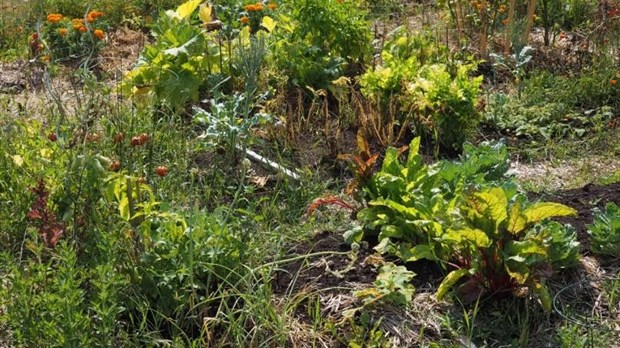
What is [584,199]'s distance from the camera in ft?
15.5

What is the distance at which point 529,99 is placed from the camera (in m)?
6.45

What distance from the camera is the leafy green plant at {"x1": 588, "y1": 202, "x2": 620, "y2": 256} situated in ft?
13.4

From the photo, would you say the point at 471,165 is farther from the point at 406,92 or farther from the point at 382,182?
the point at 406,92

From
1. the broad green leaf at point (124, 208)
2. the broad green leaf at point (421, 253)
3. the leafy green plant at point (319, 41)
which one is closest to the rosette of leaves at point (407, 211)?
the broad green leaf at point (421, 253)

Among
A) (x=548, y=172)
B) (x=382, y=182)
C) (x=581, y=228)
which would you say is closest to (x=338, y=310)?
(x=382, y=182)

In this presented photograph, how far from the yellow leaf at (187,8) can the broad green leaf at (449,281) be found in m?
3.13

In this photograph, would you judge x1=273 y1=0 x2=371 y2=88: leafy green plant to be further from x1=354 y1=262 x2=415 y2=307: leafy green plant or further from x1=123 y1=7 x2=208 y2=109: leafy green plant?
x1=354 y1=262 x2=415 y2=307: leafy green plant

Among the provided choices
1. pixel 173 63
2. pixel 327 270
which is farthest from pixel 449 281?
pixel 173 63

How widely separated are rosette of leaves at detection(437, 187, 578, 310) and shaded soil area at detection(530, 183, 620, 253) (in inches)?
21.2

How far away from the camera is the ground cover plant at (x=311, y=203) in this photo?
3738mm

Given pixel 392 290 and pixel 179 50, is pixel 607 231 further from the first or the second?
pixel 179 50

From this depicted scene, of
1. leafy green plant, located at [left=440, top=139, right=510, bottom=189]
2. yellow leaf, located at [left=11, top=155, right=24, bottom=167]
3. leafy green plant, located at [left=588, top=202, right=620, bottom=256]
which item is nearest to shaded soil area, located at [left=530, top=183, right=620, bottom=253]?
leafy green plant, located at [left=588, top=202, right=620, bottom=256]

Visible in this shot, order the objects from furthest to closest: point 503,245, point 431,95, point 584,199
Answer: point 431,95 < point 584,199 < point 503,245

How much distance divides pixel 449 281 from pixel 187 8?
125 inches
